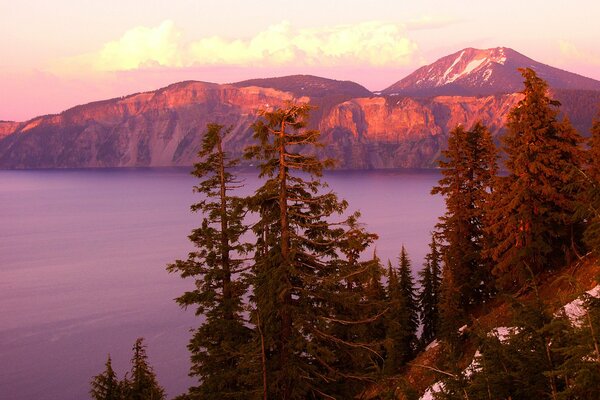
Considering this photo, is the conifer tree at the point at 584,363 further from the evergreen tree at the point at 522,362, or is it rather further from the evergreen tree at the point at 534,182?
the evergreen tree at the point at 534,182

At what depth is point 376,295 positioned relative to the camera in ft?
124

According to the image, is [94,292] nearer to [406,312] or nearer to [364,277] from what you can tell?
[406,312]

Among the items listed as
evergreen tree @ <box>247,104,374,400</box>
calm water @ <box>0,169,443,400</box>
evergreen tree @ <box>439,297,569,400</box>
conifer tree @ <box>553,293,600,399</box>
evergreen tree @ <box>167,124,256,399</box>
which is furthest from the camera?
calm water @ <box>0,169,443,400</box>

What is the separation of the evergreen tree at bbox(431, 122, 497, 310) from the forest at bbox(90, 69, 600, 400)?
10cm

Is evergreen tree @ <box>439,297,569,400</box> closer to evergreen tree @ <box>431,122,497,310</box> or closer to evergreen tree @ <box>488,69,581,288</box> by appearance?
evergreen tree @ <box>488,69,581,288</box>

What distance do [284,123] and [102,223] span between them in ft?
468

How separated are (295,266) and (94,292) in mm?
69986

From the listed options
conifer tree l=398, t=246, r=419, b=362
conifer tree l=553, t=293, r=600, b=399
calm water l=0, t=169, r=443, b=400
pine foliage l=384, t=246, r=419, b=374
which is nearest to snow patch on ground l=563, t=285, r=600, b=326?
conifer tree l=553, t=293, r=600, b=399

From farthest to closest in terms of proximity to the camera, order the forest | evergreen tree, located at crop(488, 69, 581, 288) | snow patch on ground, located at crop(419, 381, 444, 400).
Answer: evergreen tree, located at crop(488, 69, 581, 288)
snow patch on ground, located at crop(419, 381, 444, 400)
the forest

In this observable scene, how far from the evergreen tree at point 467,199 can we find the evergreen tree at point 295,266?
21214mm

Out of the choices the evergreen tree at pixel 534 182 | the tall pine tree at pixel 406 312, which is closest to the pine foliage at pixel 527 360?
the evergreen tree at pixel 534 182

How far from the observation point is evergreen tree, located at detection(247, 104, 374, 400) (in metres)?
14.9

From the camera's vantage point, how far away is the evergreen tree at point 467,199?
116ft

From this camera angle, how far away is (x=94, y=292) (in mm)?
78562
